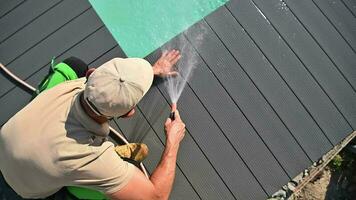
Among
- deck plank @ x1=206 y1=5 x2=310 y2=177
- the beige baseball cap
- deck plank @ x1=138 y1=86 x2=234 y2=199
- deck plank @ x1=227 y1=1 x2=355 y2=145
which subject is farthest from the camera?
deck plank @ x1=227 y1=1 x2=355 y2=145

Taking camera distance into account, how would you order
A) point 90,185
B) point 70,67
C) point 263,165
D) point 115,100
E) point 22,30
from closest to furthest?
point 115,100, point 90,185, point 70,67, point 263,165, point 22,30

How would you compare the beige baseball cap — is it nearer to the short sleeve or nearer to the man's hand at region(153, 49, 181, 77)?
the short sleeve

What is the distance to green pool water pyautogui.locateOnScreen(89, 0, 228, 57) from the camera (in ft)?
15.1

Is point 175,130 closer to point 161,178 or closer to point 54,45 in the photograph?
point 161,178

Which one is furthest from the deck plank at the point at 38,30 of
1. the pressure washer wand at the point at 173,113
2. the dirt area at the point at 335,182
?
the dirt area at the point at 335,182

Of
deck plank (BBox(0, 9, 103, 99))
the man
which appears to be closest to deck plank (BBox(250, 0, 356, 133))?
deck plank (BBox(0, 9, 103, 99))

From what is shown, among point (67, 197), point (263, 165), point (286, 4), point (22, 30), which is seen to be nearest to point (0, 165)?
point (67, 197)

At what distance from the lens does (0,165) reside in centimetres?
318

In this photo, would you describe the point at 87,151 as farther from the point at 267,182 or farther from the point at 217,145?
the point at 267,182

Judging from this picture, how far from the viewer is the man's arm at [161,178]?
309cm

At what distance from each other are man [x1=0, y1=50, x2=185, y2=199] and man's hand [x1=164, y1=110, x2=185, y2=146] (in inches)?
26.4

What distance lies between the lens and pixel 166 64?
4.29 m

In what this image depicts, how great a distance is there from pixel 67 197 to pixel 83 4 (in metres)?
2.05

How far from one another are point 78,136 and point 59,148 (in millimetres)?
139
